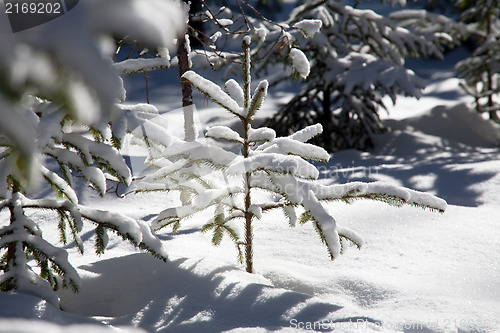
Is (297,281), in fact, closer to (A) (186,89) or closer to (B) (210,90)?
(B) (210,90)

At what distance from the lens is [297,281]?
7.48 ft

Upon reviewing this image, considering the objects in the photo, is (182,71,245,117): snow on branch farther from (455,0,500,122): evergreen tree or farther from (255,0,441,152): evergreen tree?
(455,0,500,122): evergreen tree

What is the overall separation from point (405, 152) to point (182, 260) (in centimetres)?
601

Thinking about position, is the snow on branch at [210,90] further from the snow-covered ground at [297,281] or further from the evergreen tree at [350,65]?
the evergreen tree at [350,65]

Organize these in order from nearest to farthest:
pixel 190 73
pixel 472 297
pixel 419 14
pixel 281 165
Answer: pixel 281 165, pixel 190 73, pixel 472 297, pixel 419 14

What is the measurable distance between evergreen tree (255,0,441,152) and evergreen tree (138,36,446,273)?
4.39 metres

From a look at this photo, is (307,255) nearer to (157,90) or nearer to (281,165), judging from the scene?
(281,165)

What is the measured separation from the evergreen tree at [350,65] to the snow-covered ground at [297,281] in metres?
2.65

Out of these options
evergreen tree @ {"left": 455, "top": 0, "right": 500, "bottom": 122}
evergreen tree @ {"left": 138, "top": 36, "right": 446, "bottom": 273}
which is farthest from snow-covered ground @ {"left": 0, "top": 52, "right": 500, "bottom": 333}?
evergreen tree @ {"left": 455, "top": 0, "right": 500, "bottom": 122}

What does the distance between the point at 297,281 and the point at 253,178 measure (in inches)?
24.0

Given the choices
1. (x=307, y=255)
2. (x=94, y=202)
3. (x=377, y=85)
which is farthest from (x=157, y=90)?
(x=307, y=255)

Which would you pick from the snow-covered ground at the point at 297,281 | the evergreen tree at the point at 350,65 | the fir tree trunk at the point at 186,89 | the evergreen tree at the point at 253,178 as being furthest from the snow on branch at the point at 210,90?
the evergreen tree at the point at 350,65

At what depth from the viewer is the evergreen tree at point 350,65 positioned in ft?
21.4

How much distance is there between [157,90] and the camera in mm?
14031
